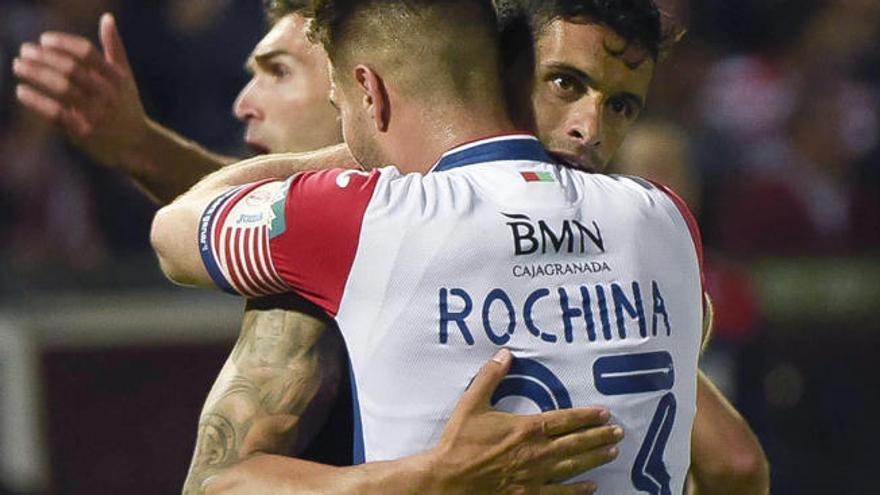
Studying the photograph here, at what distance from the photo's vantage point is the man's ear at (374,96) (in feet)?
12.3

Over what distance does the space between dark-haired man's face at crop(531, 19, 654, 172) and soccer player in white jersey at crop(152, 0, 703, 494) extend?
268 millimetres

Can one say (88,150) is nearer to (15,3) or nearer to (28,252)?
(28,252)

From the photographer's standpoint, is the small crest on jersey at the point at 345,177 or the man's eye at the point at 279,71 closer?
the small crest on jersey at the point at 345,177

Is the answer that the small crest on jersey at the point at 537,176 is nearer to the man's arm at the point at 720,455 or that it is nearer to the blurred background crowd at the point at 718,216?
the man's arm at the point at 720,455

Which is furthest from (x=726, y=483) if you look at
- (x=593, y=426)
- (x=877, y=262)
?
(x=877, y=262)

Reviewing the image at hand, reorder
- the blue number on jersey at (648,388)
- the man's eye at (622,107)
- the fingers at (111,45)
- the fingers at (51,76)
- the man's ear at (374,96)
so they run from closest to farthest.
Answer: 1. the blue number on jersey at (648,388)
2. the man's ear at (374,96)
3. the man's eye at (622,107)
4. the fingers at (51,76)
5. the fingers at (111,45)

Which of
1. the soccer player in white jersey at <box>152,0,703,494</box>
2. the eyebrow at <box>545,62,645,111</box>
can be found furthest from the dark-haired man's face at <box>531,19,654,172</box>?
the soccer player in white jersey at <box>152,0,703,494</box>

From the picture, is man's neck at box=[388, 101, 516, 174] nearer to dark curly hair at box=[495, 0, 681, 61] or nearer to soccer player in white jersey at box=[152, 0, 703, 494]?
soccer player in white jersey at box=[152, 0, 703, 494]

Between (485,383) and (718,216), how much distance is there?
20.3ft

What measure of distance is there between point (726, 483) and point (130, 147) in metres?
1.77

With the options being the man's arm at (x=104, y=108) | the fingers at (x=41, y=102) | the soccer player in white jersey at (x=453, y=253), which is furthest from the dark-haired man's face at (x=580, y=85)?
the fingers at (x=41, y=102)

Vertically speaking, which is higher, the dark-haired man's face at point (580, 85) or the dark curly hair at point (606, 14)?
the dark curly hair at point (606, 14)

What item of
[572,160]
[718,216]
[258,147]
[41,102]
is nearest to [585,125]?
[572,160]

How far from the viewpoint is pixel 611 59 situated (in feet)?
13.5
